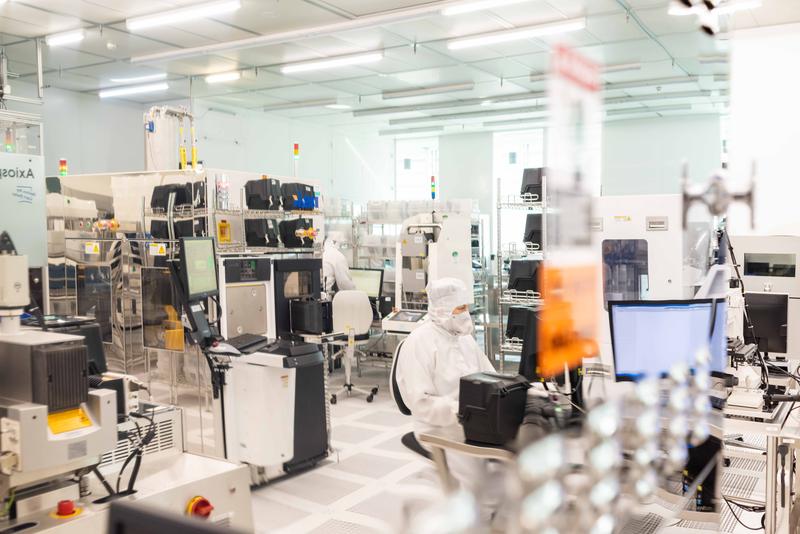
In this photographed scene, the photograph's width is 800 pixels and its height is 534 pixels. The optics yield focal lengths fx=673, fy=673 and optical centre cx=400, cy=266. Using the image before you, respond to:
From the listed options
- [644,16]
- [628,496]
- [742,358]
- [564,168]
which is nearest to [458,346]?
[742,358]

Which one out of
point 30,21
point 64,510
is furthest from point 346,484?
point 30,21

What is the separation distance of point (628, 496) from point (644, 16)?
497cm

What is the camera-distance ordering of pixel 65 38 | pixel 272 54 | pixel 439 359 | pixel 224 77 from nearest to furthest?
pixel 439 359, pixel 65 38, pixel 272 54, pixel 224 77

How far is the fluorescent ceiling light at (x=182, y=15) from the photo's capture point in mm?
5652

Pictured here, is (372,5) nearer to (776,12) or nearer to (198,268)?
(198,268)

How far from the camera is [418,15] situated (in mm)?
5777

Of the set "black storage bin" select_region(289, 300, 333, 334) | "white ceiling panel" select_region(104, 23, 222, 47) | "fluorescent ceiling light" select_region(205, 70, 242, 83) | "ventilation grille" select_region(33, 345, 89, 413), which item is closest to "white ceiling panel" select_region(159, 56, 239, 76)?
"fluorescent ceiling light" select_region(205, 70, 242, 83)

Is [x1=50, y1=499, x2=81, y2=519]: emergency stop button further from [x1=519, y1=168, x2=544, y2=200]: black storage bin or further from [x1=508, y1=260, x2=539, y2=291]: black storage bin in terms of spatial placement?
[x1=508, y1=260, x2=539, y2=291]: black storage bin

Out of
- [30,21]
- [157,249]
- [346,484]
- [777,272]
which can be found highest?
[30,21]

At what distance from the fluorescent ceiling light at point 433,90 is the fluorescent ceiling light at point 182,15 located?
338 cm

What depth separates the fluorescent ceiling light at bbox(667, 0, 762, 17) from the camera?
1254 mm

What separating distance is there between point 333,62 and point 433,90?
1.82m

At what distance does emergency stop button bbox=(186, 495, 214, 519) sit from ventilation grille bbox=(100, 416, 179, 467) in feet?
1.14

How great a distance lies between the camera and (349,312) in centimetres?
602
